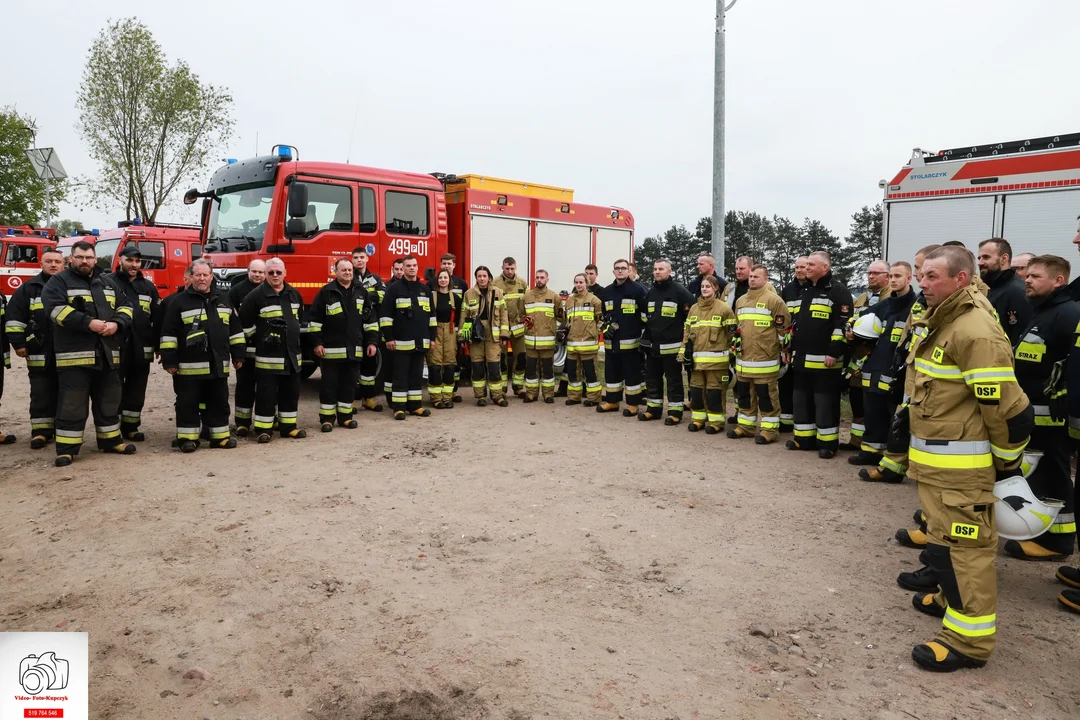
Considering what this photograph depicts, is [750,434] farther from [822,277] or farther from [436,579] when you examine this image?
[436,579]

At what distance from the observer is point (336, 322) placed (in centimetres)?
772

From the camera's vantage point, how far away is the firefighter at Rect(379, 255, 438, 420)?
27.6ft

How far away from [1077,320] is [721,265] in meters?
6.17

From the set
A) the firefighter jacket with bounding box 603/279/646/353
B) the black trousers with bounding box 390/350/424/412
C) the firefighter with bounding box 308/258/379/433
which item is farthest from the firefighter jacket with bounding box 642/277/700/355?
the firefighter with bounding box 308/258/379/433

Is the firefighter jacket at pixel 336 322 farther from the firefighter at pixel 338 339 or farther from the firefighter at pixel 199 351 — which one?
the firefighter at pixel 199 351

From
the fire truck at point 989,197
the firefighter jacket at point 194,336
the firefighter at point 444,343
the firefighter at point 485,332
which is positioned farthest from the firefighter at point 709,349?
the firefighter jacket at point 194,336

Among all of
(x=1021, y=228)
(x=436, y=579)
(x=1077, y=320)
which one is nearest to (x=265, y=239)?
(x=436, y=579)

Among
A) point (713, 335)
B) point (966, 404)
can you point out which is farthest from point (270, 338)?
point (966, 404)

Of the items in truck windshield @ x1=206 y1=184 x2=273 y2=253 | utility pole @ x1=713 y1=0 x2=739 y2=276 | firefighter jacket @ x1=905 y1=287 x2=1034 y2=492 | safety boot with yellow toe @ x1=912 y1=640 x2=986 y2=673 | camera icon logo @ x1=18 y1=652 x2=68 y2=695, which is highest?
utility pole @ x1=713 y1=0 x2=739 y2=276

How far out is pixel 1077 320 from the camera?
4.11 metres

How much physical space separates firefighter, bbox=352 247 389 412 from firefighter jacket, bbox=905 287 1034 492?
612 cm

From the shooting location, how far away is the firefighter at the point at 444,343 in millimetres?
9055

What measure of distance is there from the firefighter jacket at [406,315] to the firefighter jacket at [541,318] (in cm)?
151

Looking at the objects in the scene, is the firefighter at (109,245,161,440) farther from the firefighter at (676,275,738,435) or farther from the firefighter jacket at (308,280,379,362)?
the firefighter at (676,275,738,435)
